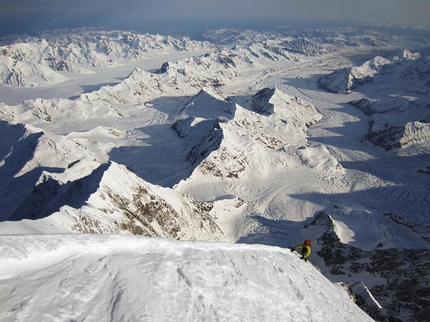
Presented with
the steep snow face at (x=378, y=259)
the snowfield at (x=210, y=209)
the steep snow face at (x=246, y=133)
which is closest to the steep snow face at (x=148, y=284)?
the snowfield at (x=210, y=209)

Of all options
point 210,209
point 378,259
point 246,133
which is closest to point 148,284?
point 378,259

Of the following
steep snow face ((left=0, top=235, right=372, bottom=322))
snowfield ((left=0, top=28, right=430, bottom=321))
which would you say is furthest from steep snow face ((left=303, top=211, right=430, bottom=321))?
steep snow face ((left=0, top=235, right=372, bottom=322))

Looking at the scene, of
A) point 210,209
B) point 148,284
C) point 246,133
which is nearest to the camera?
point 148,284

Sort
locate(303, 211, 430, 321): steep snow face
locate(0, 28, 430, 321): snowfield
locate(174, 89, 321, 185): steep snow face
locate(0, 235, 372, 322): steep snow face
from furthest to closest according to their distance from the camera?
1. locate(174, 89, 321, 185): steep snow face
2. locate(303, 211, 430, 321): steep snow face
3. locate(0, 28, 430, 321): snowfield
4. locate(0, 235, 372, 322): steep snow face

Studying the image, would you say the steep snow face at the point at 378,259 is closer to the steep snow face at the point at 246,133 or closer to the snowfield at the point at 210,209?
the snowfield at the point at 210,209

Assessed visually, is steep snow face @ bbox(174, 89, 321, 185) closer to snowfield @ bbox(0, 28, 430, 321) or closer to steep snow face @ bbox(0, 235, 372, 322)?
snowfield @ bbox(0, 28, 430, 321)

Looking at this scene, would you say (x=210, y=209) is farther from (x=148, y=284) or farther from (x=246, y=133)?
(x=148, y=284)
